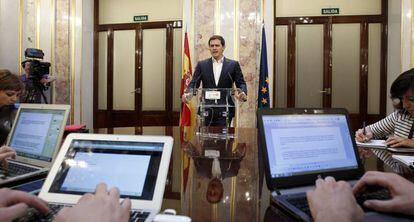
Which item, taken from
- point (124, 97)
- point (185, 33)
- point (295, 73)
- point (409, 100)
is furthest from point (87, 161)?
point (124, 97)

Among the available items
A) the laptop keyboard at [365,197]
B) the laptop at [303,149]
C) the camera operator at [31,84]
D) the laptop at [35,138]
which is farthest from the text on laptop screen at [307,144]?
the camera operator at [31,84]

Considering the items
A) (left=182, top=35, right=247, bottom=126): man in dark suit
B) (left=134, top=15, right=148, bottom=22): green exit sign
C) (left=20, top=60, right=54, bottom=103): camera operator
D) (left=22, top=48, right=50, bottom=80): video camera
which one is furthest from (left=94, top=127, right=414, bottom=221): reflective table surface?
(left=134, top=15, right=148, bottom=22): green exit sign

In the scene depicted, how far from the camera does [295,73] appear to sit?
229 inches

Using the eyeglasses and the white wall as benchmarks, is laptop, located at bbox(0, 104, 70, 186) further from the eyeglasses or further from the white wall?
the white wall

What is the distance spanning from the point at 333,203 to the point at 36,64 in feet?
18.5

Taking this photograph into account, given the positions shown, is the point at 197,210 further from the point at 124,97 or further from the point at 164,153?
the point at 124,97

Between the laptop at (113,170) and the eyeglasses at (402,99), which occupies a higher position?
the eyeglasses at (402,99)

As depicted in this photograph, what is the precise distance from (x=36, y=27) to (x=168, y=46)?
2407 millimetres

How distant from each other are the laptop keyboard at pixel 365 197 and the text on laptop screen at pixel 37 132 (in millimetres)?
823

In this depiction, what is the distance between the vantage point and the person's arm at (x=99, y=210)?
1.84 feet

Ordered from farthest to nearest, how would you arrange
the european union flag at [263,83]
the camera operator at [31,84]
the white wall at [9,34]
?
the white wall at [9,34] → the camera operator at [31,84] → the european union flag at [263,83]

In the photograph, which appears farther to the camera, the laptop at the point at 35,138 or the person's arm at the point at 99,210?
the laptop at the point at 35,138

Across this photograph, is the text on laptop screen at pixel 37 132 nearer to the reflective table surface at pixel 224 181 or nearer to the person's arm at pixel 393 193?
the reflective table surface at pixel 224 181

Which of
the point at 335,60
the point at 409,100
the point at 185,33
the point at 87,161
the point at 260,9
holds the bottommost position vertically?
the point at 87,161
